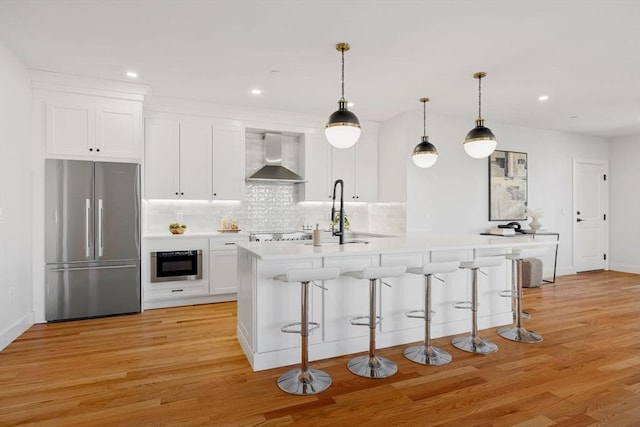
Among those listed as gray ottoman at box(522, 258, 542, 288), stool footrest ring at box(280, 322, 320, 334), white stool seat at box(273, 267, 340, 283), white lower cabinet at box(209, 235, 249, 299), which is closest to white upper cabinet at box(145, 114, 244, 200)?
white lower cabinet at box(209, 235, 249, 299)

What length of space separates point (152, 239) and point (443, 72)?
3.95 meters

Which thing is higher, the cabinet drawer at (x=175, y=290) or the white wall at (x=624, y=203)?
the white wall at (x=624, y=203)

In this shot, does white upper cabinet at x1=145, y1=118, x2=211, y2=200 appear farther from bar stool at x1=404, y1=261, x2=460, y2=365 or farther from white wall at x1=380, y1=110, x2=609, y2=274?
bar stool at x1=404, y1=261, x2=460, y2=365

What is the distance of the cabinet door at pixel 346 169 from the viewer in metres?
5.78

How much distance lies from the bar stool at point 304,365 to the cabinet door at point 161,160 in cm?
290

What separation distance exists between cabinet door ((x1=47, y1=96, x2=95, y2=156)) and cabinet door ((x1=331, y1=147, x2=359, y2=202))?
3295 mm

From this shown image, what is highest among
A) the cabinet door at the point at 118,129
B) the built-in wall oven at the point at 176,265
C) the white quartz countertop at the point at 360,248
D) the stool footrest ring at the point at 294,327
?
the cabinet door at the point at 118,129

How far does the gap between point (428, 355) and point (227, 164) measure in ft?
12.0

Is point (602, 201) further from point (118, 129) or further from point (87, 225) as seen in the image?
point (87, 225)

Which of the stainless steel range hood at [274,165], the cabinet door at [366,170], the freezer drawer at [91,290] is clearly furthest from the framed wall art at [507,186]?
the freezer drawer at [91,290]

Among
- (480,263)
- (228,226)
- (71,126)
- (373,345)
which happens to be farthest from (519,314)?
(71,126)

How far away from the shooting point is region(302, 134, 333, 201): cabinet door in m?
5.62

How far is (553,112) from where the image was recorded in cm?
541

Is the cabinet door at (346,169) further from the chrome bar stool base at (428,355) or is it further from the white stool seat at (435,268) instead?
the chrome bar stool base at (428,355)
